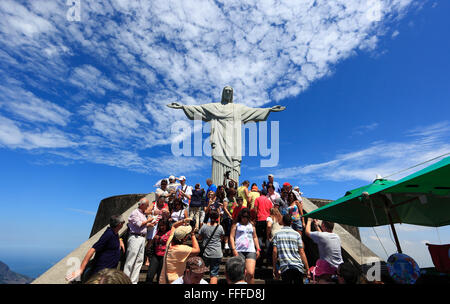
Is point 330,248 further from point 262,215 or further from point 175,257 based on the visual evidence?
point 175,257

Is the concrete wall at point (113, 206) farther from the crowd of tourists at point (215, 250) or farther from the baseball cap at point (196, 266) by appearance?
the baseball cap at point (196, 266)

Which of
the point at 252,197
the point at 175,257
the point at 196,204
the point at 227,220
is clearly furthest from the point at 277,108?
the point at 175,257

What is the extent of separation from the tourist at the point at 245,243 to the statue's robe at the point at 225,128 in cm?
662

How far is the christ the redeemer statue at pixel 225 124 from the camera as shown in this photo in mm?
10875

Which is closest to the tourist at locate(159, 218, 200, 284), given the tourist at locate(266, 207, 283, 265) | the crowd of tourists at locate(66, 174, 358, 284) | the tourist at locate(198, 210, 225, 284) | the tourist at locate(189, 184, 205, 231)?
the crowd of tourists at locate(66, 174, 358, 284)

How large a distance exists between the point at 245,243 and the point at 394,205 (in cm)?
310

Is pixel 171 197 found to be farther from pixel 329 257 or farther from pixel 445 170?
pixel 445 170

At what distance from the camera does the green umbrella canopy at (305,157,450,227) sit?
12.4 ft

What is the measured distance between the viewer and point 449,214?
4777mm

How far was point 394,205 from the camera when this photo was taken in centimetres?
444

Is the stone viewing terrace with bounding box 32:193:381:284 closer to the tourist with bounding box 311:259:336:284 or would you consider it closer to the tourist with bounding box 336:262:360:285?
the tourist with bounding box 311:259:336:284

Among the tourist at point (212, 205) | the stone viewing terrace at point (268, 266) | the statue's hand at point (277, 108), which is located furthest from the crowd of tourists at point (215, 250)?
the statue's hand at point (277, 108)
